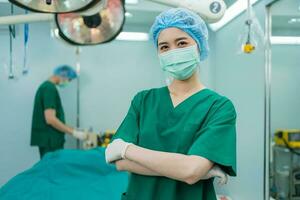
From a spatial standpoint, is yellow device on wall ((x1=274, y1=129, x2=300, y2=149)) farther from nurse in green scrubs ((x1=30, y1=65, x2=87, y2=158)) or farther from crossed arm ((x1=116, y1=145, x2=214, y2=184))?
nurse in green scrubs ((x1=30, y1=65, x2=87, y2=158))

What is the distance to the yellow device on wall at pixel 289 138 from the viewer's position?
6.72 ft

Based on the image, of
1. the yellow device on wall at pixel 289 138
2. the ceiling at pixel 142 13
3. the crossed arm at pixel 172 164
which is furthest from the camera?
the ceiling at pixel 142 13

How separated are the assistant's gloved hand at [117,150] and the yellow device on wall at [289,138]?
1.48 meters

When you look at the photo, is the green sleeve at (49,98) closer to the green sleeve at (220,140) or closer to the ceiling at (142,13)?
the ceiling at (142,13)

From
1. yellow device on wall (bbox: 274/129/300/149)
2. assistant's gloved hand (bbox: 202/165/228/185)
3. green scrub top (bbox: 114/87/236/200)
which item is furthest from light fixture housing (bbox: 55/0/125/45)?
yellow device on wall (bbox: 274/129/300/149)

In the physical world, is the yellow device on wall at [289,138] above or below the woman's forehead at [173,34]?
below

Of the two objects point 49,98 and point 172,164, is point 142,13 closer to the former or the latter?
point 49,98

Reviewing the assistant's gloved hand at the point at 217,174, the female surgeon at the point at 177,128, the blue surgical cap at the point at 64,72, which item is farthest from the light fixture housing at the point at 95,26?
the blue surgical cap at the point at 64,72

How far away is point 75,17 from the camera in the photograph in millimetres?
1430

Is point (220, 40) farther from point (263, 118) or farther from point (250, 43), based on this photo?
point (250, 43)

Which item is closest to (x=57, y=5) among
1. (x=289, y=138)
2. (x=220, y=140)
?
(x=220, y=140)

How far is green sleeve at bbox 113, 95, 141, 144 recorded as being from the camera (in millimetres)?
1021

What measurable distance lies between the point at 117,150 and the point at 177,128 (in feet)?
0.66

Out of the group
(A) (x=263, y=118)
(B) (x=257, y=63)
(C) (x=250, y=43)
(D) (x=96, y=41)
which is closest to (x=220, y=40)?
(B) (x=257, y=63)
